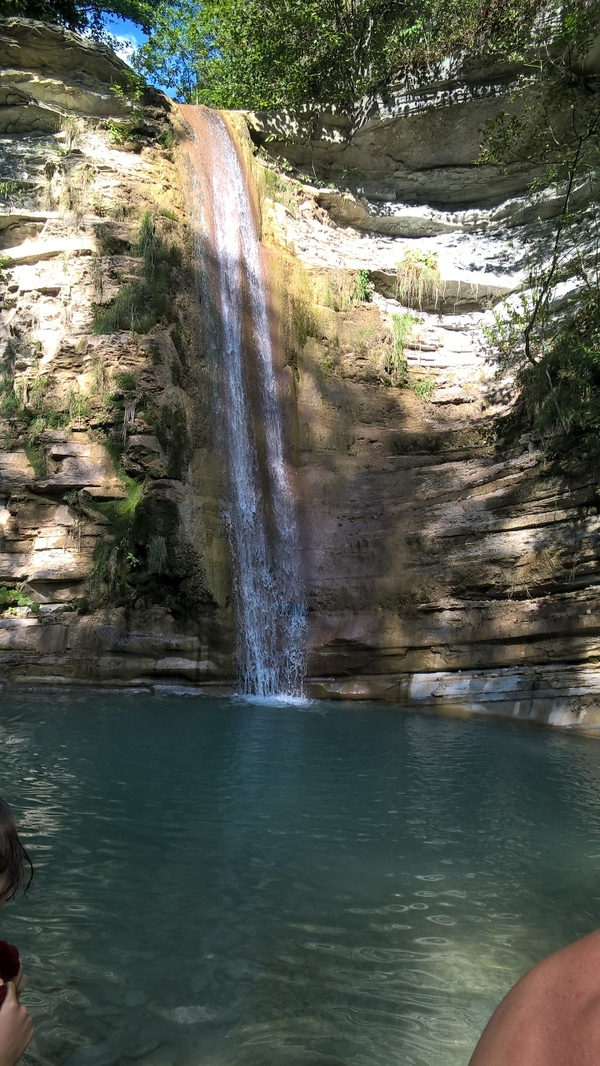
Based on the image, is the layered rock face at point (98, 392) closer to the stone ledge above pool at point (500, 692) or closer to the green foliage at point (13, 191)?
the green foliage at point (13, 191)

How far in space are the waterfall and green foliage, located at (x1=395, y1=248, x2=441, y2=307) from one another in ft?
12.1

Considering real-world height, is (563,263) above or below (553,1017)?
above

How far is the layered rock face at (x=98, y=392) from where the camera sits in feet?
34.7

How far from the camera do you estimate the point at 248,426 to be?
13.3 m

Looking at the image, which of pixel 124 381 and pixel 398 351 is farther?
pixel 398 351

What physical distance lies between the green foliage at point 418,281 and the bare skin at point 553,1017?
1701 cm

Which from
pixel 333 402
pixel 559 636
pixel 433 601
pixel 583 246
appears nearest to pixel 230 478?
pixel 333 402

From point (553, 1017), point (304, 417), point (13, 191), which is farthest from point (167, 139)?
point (553, 1017)

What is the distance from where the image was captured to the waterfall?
37.1 ft

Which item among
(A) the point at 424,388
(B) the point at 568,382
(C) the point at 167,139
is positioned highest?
(C) the point at 167,139

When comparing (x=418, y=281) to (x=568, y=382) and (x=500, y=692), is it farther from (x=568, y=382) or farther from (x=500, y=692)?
(x=500, y=692)

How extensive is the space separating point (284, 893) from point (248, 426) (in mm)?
10474

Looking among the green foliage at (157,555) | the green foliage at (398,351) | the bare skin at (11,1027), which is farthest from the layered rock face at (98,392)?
the bare skin at (11,1027)

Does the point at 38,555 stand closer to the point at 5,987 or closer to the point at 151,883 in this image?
the point at 151,883
